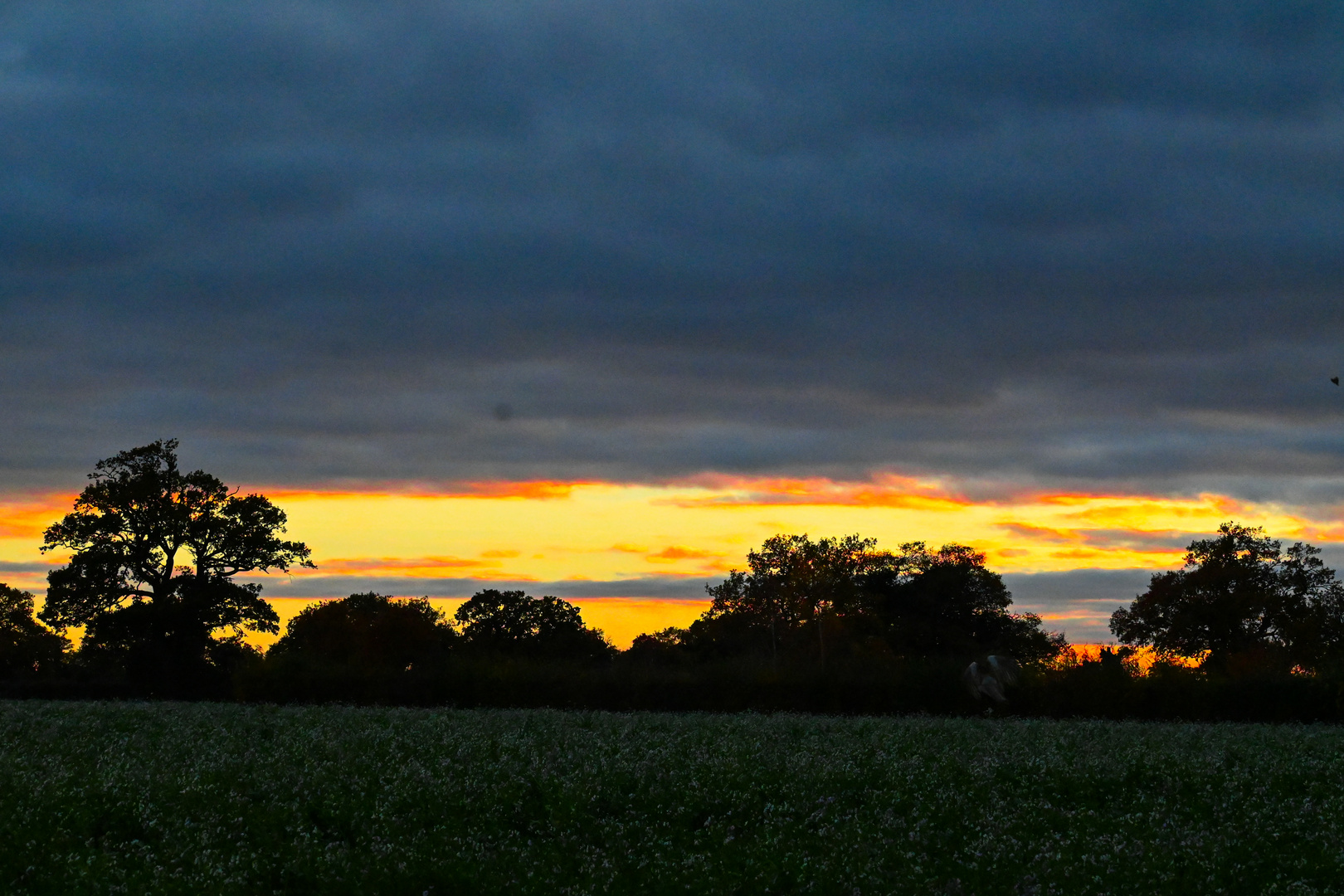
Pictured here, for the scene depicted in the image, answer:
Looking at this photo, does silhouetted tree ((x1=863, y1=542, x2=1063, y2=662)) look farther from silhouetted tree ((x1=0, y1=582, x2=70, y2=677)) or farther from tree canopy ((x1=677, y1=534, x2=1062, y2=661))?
silhouetted tree ((x1=0, y1=582, x2=70, y2=677))

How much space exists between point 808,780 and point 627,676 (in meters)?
27.7

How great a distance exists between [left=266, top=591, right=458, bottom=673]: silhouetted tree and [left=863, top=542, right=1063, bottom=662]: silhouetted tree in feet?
117

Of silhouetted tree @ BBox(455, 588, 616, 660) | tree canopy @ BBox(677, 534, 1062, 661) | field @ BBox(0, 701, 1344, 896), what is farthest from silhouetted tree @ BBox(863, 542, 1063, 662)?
field @ BBox(0, 701, 1344, 896)

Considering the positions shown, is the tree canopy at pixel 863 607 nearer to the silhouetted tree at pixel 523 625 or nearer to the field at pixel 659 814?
the silhouetted tree at pixel 523 625

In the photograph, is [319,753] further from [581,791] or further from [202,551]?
[202,551]

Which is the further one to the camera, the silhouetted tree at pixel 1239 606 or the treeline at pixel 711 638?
the silhouetted tree at pixel 1239 606

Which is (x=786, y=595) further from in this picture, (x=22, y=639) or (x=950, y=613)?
(x=22, y=639)

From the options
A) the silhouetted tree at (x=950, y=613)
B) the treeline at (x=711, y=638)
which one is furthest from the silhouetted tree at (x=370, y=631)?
the silhouetted tree at (x=950, y=613)

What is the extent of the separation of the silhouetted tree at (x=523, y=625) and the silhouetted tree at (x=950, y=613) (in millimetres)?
25571

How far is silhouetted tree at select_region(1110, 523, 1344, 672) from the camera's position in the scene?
78312 mm

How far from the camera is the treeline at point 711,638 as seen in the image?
4706cm

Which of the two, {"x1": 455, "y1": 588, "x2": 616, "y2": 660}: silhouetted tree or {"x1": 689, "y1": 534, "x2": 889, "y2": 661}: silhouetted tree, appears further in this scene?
{"x1": 455, "y1": 588, "x2": 616, "y2": 660}: silhouetted tree

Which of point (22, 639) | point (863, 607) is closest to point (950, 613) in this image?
point (863, 607)

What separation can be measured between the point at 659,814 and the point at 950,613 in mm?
70271
